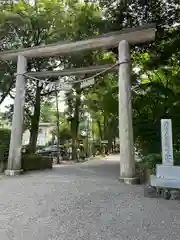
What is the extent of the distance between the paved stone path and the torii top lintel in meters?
3.94

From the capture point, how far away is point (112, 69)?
7.11 meters

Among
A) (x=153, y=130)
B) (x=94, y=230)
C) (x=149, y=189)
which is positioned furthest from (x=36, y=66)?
(x=94, y=230)

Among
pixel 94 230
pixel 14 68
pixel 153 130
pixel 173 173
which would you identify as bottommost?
pixel 94 230

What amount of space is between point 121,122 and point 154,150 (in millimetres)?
1418

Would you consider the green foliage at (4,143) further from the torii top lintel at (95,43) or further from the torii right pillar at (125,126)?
the torii right pillar at (125,126)

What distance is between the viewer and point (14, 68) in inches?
451

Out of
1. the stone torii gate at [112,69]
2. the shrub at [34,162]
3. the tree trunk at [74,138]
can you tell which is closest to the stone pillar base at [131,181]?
the stone torii gate at [112,69]

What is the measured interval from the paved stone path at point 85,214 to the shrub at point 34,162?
120 inches

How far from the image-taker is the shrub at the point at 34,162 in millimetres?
8250

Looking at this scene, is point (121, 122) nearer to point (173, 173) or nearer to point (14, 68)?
point (173, 173)

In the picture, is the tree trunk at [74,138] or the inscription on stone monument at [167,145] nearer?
the inscription on stone monument at [167,145]

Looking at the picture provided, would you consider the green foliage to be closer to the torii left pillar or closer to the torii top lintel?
the torii left pillar

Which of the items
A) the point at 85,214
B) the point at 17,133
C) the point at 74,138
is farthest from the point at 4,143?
the point at 74,138

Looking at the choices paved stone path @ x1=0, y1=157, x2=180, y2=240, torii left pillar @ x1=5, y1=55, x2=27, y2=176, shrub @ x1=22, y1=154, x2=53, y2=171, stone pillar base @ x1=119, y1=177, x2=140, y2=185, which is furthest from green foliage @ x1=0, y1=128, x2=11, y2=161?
stone pillar base @ x1=119, y1=177, x2=140, y2=185
